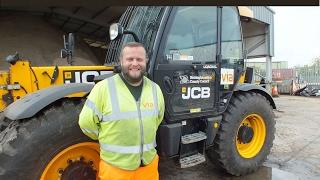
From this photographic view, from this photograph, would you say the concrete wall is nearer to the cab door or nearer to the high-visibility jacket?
the cab door

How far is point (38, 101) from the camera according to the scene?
3.19 m

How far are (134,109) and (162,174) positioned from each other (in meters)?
2.29

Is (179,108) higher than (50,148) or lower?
higher

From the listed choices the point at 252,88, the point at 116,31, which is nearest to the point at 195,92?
the point at 252,88

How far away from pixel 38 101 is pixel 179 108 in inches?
62.5

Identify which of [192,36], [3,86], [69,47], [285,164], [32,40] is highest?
[32,40]

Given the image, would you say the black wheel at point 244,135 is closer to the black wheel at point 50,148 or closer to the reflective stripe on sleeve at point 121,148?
the black wheel at point 50,148

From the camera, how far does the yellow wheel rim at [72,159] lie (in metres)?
3.23

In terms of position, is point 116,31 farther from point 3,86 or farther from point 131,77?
point 3,86

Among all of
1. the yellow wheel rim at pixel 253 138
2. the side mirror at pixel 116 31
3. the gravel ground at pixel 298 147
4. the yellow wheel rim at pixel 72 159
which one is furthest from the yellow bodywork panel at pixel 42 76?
the gravel ground at pixel 298 147

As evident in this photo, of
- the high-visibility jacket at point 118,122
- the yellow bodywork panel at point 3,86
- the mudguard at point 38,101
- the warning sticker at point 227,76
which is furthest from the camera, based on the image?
the warning sticker at point 227,76

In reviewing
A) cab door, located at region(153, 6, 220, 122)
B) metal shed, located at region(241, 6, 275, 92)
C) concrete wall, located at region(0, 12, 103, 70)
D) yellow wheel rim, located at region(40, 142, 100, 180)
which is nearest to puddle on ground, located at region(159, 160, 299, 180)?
cab door, located at region(153, 6, 220, 122)

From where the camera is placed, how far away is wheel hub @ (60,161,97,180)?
3244mm

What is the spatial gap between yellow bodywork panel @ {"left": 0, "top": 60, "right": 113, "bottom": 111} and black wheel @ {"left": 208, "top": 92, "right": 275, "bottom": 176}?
165 cm
